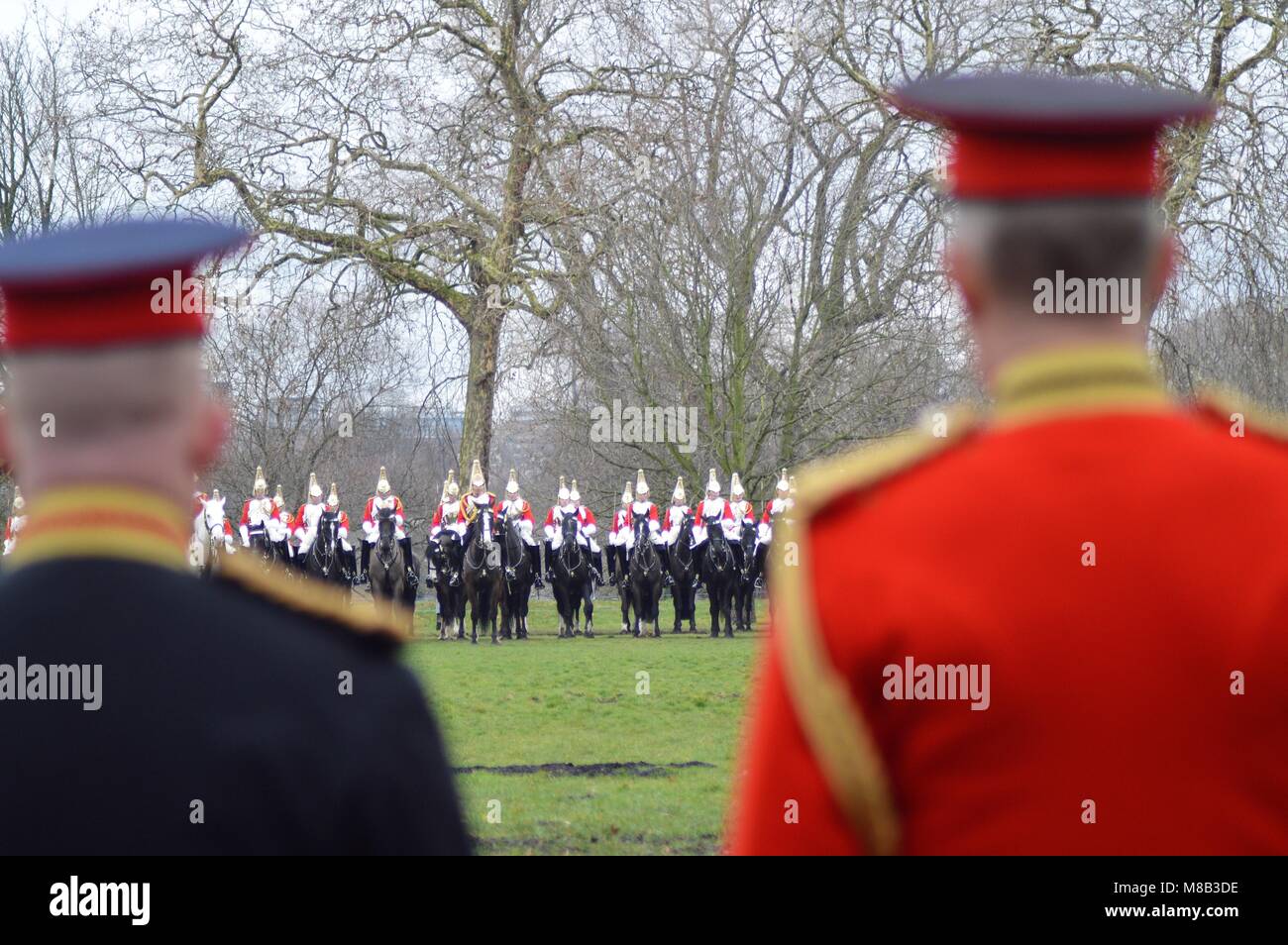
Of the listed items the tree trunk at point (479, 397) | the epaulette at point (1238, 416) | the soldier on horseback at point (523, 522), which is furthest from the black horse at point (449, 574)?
the epaulette at point (1238, 416)

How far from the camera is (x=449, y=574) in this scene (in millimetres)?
24359

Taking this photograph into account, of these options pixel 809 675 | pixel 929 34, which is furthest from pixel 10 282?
pixel 929 34

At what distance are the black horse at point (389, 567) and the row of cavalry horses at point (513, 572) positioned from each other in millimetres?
14

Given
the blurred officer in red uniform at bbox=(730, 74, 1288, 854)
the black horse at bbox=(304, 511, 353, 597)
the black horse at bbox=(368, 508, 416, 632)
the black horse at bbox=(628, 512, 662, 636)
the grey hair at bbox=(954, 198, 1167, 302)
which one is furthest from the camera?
the black horse at bbox=(628, 512, 662, 636)

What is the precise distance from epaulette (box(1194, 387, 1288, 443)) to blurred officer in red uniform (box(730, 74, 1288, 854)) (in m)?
0.11

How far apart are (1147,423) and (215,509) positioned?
77.0 feet

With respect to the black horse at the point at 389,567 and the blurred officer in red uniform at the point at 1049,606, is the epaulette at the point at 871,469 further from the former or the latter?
the black horse at the point at 389,567

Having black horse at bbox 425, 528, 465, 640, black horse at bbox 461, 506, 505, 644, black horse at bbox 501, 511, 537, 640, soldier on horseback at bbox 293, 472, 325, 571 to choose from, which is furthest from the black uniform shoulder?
soldier on horseback at bbox 293, 472, 325, 571

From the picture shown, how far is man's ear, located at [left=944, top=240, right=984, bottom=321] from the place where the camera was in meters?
1.99

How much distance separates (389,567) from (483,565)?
127 centimetres

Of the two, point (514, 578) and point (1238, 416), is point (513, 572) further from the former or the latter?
point (1238, 416)

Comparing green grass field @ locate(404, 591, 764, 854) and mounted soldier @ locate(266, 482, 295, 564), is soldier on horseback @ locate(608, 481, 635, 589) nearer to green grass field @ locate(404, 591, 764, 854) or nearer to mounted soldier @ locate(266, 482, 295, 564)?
green grass field @ locate(404, 591, 764, 854)

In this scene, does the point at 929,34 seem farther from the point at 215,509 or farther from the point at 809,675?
the point at 809,675

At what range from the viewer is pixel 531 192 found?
98.0 ft
